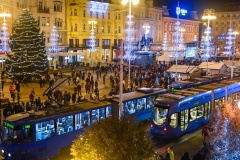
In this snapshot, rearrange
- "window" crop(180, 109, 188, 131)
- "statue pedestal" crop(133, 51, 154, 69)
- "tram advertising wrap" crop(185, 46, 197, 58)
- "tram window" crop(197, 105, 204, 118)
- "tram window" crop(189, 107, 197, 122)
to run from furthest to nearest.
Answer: "tram advertising wrap" crop(185, 46, 197, 58) < "statue pedestal" crop(133, 51, 154, 69) < "tram window" crop(197, 105, 204, 118) < "tram window" crop(189, 107, 197, 122) < "window" crop(180, 109, 188, 131)

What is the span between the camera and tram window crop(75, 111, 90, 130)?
665 inches

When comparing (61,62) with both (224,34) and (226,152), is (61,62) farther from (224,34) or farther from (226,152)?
(224,34)

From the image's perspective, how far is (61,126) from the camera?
16.0 m

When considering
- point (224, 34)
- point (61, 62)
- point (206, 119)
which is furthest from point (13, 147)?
point (224, 34)

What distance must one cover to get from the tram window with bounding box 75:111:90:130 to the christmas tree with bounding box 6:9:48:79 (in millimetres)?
22281

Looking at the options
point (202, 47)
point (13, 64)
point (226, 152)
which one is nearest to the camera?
point (226, 152)

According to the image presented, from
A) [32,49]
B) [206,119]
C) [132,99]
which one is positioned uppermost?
[32,49]

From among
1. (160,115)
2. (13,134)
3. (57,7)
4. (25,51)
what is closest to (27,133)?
(13,134)

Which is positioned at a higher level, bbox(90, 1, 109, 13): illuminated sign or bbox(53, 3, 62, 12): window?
bbox(90, 1, 109, 13): illuminated sign

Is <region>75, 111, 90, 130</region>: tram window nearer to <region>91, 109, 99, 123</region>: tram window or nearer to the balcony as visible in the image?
<region>91, 109, 99, 123</region>: tram window

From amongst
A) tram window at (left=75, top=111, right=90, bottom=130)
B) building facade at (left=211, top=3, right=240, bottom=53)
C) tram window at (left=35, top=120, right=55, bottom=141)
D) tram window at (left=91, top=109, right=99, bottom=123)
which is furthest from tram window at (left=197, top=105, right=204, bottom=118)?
building facade at (left=211, top=3, right=240, bottom=53)

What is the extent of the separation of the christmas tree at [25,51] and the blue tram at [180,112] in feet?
72.7

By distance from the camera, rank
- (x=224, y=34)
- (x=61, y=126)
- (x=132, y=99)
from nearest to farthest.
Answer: (x=61, y=126)
(x=132, y=99)
(x=224, y=34)

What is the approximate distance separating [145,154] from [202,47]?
68.7 metres
